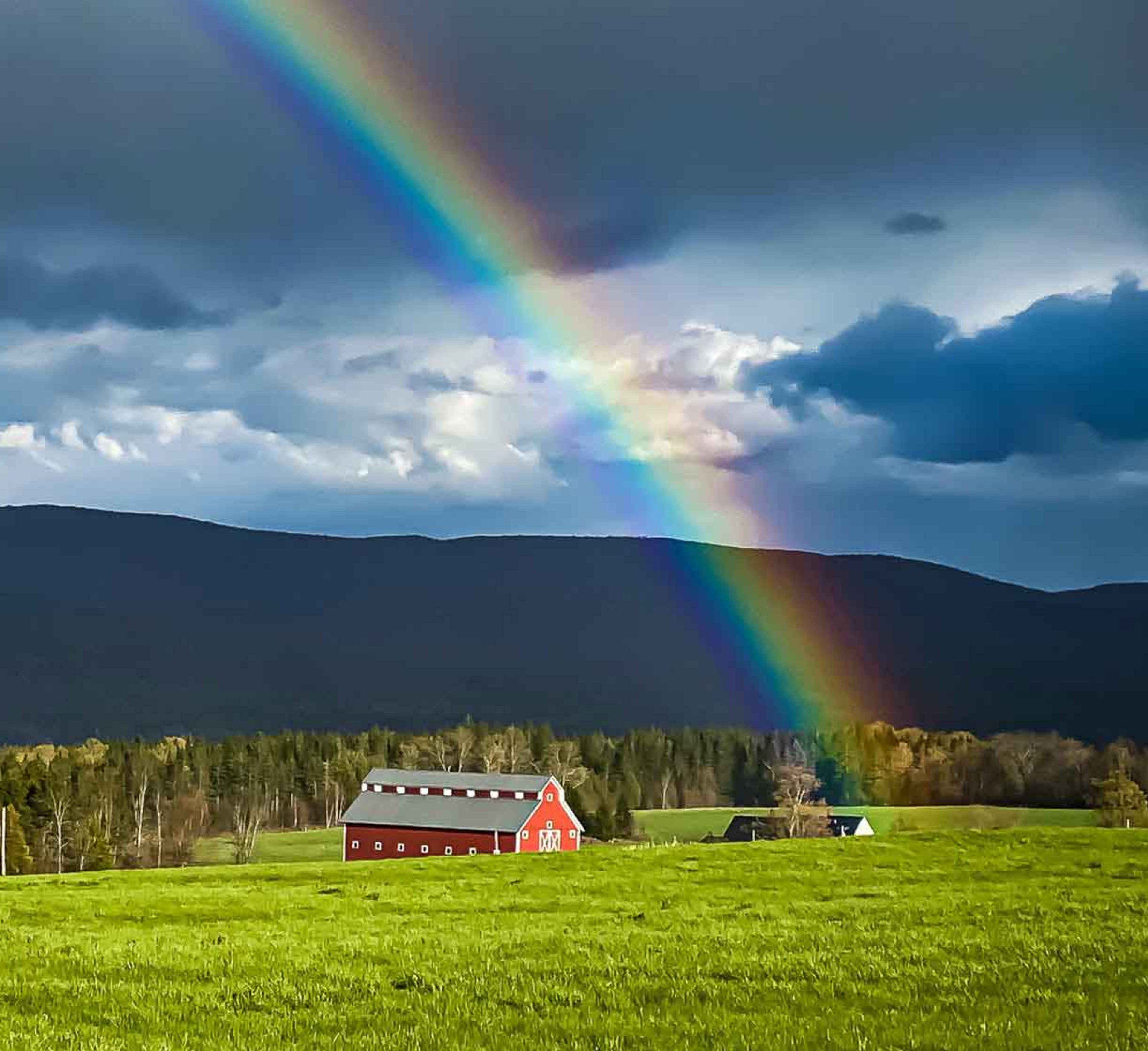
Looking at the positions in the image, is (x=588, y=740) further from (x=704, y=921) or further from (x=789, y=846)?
(x=704, y=921)

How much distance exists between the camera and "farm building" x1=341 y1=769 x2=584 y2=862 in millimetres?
101438

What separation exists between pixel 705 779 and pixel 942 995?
18199 centimetres

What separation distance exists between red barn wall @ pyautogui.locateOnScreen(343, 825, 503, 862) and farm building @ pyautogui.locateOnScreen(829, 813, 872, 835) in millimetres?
31099

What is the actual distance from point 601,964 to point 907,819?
12455cm

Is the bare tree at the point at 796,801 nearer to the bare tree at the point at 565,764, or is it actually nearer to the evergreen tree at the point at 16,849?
the bare tree at the point at 565,764

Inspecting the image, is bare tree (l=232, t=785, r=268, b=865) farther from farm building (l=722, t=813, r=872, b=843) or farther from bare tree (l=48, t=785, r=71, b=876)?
farm building (l=722, t=813, r=872, b=843)

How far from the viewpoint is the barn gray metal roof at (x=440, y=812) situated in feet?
334

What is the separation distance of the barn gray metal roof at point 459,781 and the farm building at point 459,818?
8cm

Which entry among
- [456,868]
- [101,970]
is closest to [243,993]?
[101,970]

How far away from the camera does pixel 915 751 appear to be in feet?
589

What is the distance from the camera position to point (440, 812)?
105m

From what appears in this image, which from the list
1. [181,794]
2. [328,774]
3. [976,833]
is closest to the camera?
[976,833]

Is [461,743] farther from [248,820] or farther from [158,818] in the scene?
[158,818]

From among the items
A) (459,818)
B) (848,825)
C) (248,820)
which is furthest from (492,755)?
(459,818)
